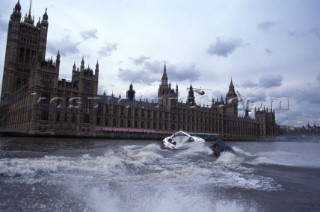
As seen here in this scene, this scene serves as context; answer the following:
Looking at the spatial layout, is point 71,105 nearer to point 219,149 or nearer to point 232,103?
point 219,149

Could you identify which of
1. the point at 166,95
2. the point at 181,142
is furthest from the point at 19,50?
Result: the point at 181,142

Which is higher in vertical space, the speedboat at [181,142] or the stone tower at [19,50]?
the stone tower at [19,50]

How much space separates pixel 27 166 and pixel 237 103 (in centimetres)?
16860

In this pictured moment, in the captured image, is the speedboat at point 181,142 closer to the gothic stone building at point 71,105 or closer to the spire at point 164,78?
the gothic stone building at point 71,105

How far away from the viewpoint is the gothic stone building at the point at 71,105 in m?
77.9

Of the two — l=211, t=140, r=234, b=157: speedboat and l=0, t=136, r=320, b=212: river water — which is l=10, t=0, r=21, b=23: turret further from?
l=0, t=136, r=320, b=212: river water

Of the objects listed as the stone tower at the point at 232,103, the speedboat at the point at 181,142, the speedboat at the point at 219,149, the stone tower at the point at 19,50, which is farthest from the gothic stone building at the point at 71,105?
the speedboat at the point at 219,149

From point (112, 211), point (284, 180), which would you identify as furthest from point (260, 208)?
point (284, 180)

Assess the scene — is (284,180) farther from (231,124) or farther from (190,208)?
(231,124)

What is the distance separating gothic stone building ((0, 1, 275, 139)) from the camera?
77875mm

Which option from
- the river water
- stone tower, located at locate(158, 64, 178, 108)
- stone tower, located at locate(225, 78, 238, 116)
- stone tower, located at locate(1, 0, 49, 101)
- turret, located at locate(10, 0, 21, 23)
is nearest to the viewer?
the river water

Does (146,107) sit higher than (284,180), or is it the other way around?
(146,107)

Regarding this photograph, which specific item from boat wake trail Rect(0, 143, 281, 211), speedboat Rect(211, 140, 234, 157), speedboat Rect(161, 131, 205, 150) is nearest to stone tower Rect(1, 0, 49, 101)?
speedboat Rect(161, 131, 205, 150)

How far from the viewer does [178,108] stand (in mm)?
121938
